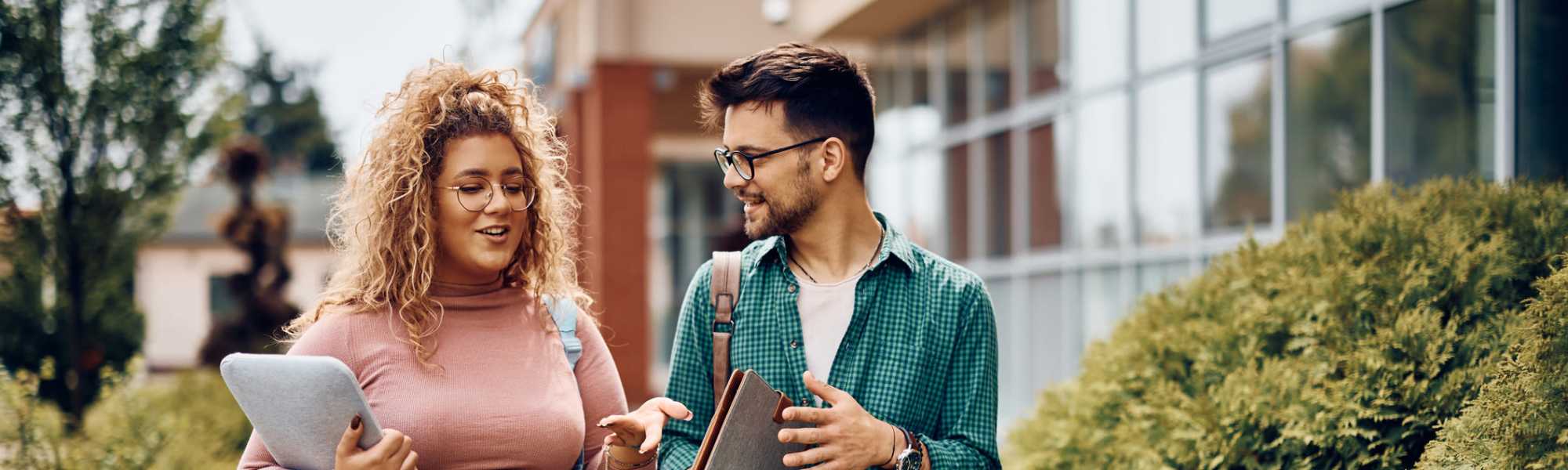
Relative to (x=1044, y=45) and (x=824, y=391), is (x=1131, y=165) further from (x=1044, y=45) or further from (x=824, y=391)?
(x=824, y=391)

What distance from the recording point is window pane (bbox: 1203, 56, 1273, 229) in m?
8.28

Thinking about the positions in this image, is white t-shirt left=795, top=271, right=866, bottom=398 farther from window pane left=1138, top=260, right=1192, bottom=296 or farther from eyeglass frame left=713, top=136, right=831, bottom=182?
window pane left=1138, top=260, right=1192, bottom=296

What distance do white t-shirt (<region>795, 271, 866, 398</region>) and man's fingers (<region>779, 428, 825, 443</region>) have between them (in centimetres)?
31

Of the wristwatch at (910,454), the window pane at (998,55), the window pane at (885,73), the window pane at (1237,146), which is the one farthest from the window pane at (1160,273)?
the wristwatch at (910,454)

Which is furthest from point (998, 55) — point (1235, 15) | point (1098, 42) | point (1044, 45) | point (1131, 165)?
point (1235, 15)

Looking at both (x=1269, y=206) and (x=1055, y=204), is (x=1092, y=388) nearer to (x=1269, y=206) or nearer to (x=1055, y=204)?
(x=1269, y=206)

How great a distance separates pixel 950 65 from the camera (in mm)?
12656

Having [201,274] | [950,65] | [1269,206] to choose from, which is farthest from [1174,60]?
[201,274]

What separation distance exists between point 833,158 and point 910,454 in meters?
0.64

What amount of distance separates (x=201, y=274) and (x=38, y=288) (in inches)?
1216

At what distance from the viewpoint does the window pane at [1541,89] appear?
20.0ft

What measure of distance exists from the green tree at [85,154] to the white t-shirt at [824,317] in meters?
6.56

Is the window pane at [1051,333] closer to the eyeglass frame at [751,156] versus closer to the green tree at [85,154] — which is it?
the green tree at [85,154]

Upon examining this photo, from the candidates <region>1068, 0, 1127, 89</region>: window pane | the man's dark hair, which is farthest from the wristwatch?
<region>1068, 0, 1127, 89</region>: window pane
